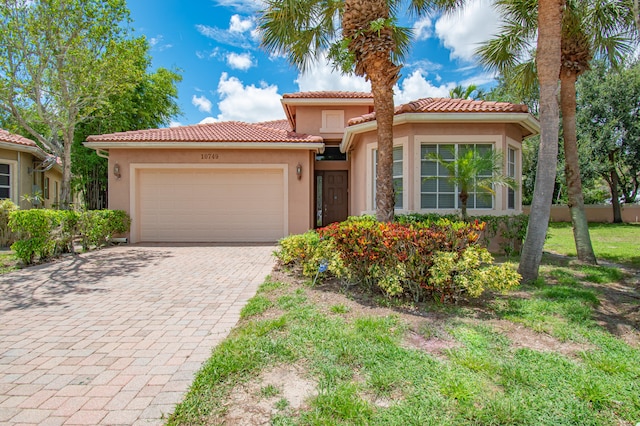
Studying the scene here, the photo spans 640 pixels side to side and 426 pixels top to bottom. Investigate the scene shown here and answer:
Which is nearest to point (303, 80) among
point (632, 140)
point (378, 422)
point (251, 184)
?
point (251, 184)

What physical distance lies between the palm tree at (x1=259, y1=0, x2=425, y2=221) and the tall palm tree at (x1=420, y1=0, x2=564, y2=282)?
272cm

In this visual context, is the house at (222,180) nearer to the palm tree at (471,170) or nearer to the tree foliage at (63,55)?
the tree foliage at (63,55)

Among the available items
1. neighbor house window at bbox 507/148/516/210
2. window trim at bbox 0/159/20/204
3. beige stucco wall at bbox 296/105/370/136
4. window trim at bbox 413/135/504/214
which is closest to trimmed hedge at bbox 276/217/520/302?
window trim at bbox 413/135/504/214

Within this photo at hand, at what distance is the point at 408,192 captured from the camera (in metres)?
9.80

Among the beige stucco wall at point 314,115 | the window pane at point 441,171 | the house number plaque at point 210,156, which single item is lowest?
the window pane at point 441,171

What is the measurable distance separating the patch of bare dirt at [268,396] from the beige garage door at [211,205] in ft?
32.1

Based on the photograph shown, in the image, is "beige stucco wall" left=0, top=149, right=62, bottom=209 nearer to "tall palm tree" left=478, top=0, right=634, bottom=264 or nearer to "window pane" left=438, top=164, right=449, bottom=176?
"window pane" left=438, top=164, right=449, bottom=176

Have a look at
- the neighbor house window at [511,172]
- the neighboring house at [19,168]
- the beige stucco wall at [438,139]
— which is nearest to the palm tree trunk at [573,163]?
the beige stucco wall at [438,139]

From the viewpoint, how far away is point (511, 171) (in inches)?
412

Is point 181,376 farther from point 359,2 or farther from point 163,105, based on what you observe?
point 163,105

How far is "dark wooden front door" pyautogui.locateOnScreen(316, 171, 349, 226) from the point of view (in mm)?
15102

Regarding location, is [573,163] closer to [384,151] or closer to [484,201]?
[484,201]

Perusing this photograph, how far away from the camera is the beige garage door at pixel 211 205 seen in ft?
41.4

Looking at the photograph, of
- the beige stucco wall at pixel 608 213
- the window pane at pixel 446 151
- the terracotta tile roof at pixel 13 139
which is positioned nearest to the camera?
the window pane at pixel 446 151
